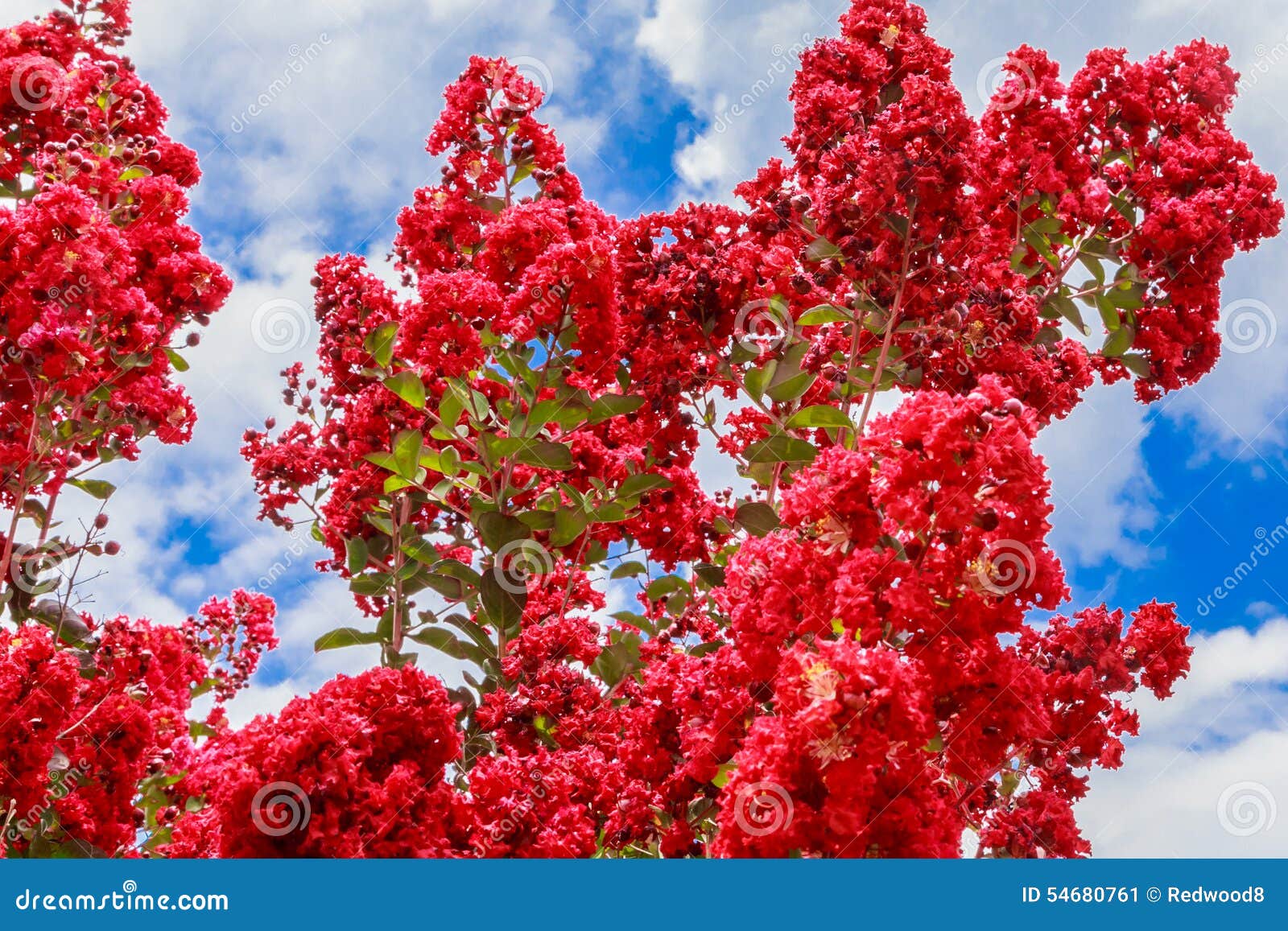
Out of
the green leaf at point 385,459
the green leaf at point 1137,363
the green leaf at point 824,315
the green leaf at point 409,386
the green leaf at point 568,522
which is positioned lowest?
the green leaf at point 568,522

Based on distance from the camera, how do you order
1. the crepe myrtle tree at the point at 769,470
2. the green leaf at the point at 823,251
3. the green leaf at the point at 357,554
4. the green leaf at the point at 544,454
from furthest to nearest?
1. the green leaf at the point at 357,554
2. the green leaf at the point at 544,454
3. the green leaf at the point at 823,251
4. the crepe myrtle tree at the point at 769,470

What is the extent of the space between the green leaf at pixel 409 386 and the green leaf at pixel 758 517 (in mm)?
1606

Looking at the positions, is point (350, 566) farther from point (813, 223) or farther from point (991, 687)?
point (991, 687)

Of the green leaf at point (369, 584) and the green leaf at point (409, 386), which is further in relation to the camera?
the green leaf at point (369, 584)

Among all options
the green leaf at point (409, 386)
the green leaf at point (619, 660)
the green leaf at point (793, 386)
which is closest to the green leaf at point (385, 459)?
the green leaf at point (409, 386)

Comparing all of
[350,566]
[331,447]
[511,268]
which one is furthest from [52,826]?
[511,268]

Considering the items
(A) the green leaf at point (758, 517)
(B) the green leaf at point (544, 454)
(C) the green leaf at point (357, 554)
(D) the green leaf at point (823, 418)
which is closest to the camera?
(D) the green leaf at point (823, 418)

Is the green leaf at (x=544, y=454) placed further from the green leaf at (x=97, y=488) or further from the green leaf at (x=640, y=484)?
the green leaf at (x=97, y=488)

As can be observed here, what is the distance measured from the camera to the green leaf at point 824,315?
4938mm

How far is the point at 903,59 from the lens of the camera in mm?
5332

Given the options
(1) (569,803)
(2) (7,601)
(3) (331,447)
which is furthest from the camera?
(3) (331,447)

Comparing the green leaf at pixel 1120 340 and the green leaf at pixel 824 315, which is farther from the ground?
the green leaf at pixel 1120 340

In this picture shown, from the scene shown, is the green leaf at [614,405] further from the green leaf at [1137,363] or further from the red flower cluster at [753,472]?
the green leaf at [1137,363]

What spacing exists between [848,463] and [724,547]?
239 centimetres
